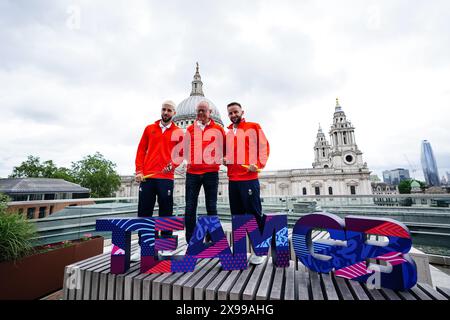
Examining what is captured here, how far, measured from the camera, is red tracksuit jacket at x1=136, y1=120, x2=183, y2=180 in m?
2.90

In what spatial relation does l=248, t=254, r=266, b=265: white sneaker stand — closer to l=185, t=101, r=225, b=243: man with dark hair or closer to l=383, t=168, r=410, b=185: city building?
l=185, t=101, r=225, b=243: man with dark hair

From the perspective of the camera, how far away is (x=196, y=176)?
2.88 m

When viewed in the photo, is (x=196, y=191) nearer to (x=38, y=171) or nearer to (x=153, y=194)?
(x=153, y=194)

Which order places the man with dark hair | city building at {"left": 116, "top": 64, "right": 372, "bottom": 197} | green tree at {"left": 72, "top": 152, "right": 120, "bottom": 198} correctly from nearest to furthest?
the man with dark hair
green tree at {"left": 72, "top": 152, "right": 120, "bottom": 198}
city building at {"left": 116, "top": 64, "right": 372, "bottom": 197}

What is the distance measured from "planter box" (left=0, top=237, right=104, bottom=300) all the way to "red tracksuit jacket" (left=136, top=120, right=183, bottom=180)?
1.58m

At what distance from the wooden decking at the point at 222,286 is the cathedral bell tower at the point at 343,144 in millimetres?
45572

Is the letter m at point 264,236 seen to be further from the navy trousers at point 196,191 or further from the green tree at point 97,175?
the green tree at point 97,175

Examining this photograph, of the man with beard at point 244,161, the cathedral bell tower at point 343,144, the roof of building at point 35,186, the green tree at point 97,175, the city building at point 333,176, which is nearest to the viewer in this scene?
the man with beard at point 244,161

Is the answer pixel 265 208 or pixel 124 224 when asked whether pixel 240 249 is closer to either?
pixel 124 224

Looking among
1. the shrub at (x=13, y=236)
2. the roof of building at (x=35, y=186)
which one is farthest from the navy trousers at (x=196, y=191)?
the roof of building at (x=35, y=186)

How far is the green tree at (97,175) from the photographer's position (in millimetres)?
33625

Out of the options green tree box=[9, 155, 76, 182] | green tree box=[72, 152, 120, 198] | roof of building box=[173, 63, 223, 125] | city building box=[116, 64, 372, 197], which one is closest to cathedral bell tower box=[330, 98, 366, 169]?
city building box=[116, 64, 372, 197]

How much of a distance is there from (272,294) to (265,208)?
4329 millimetres
